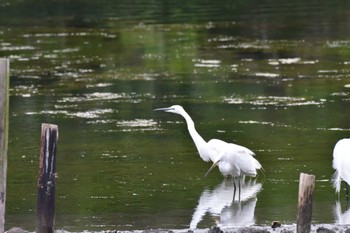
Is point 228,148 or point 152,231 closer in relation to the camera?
point 152,231

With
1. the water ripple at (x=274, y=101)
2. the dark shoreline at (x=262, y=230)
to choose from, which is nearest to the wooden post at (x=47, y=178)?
the dark shoreline at (x=262, y=230)

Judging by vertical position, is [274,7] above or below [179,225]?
above

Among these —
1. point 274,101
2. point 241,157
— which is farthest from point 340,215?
point 274,101

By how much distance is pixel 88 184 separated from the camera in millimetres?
15016

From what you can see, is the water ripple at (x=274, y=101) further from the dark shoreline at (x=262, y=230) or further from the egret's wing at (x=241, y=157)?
the dark shoreline at (x=262, y=230)

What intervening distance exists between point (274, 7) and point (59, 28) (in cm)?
786

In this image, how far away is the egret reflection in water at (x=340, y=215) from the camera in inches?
496

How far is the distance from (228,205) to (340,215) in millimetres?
1578

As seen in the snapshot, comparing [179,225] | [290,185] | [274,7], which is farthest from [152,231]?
[274,7]

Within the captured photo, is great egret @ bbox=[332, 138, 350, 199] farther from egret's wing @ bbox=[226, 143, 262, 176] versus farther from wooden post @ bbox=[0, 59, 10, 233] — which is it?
wooden post @ bbox=[0, 59, 10, 233]

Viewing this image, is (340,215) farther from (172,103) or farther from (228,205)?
(172,103)

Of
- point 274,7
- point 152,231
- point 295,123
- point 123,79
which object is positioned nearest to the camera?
point 152,231

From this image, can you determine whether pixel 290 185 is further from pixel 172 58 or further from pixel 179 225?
pixel 172 58

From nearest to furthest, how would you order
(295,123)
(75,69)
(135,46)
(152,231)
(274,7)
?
(152,231), (295,123), (75,69), (135,46), (274,7)
